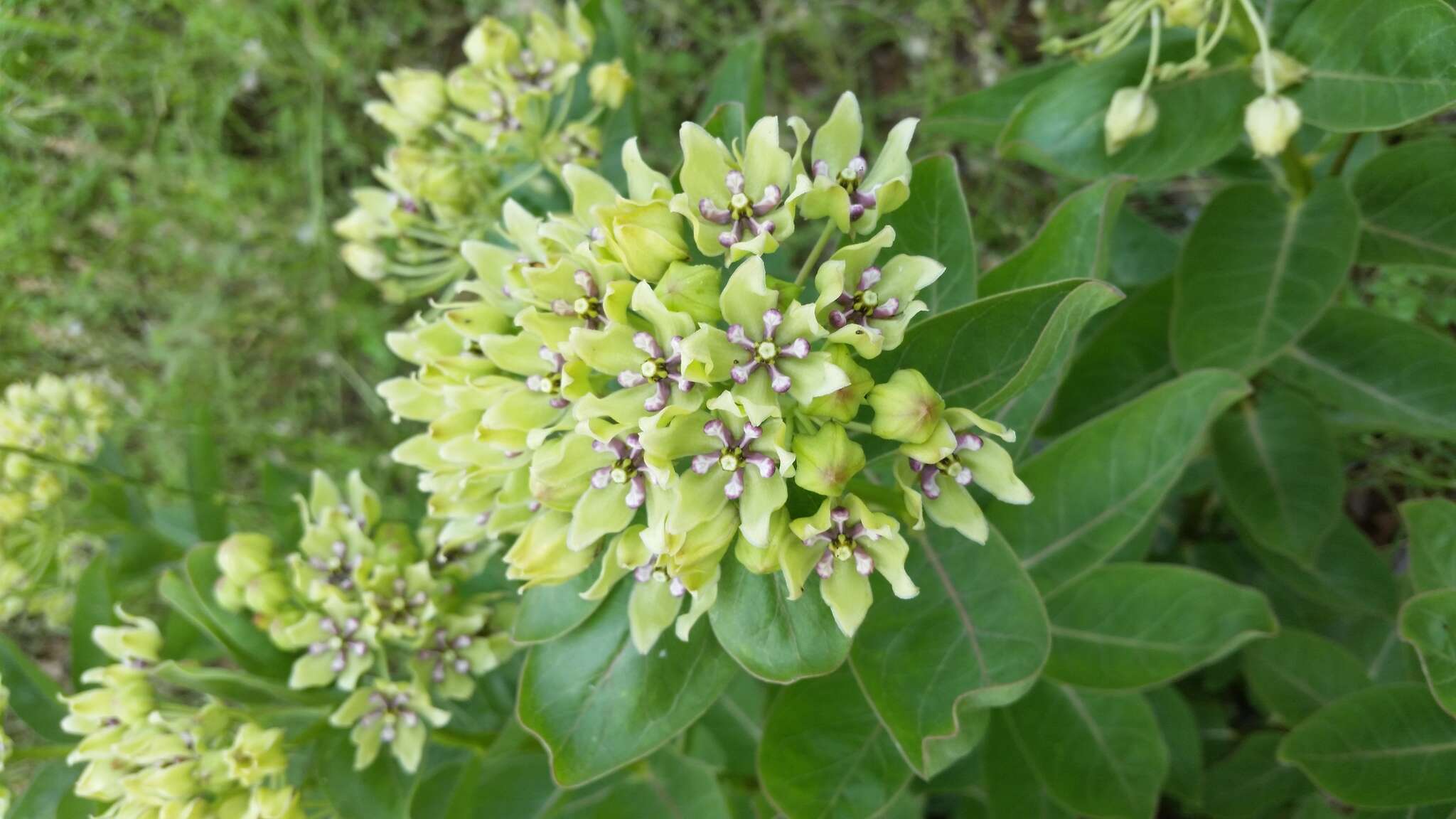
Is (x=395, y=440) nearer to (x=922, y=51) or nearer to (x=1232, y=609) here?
(x=922, y=51)

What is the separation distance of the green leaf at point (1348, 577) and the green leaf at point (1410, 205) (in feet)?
2.70

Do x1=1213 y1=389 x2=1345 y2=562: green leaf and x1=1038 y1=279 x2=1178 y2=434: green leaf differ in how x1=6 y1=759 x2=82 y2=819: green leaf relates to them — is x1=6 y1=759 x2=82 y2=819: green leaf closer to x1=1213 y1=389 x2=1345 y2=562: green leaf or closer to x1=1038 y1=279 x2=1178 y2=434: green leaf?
x1=1038 y1=279 x2=1178 y2=434: green leaf

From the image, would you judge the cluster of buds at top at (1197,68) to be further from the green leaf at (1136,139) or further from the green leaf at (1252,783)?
the green leaf at (1252,783)

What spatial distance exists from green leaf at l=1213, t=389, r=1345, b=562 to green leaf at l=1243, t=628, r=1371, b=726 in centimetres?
25

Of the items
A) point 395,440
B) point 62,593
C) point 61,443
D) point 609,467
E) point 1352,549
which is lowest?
point 395,440

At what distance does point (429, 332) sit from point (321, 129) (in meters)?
2.86

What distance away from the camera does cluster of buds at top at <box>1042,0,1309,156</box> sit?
196cm

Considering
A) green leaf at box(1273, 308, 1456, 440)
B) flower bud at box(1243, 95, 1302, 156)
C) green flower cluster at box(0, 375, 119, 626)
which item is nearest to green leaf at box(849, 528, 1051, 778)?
flower bud at box(1243, 95, 1302, 156)

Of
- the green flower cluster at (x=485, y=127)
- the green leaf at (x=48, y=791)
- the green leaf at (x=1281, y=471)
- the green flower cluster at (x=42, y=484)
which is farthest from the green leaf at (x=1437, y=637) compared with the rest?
the green flower cluster at (x=42, y=484)

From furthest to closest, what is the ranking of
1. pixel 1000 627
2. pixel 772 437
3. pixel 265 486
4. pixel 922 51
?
pixel 922 51 → pixel 265 486 → pixel 1000 627 → pixel 772 437

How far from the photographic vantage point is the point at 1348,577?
2801mm

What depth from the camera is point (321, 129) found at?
4.35m

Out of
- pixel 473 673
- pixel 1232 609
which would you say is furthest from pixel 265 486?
pixel 1232 609

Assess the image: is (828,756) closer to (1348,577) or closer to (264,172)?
(1348,577)
